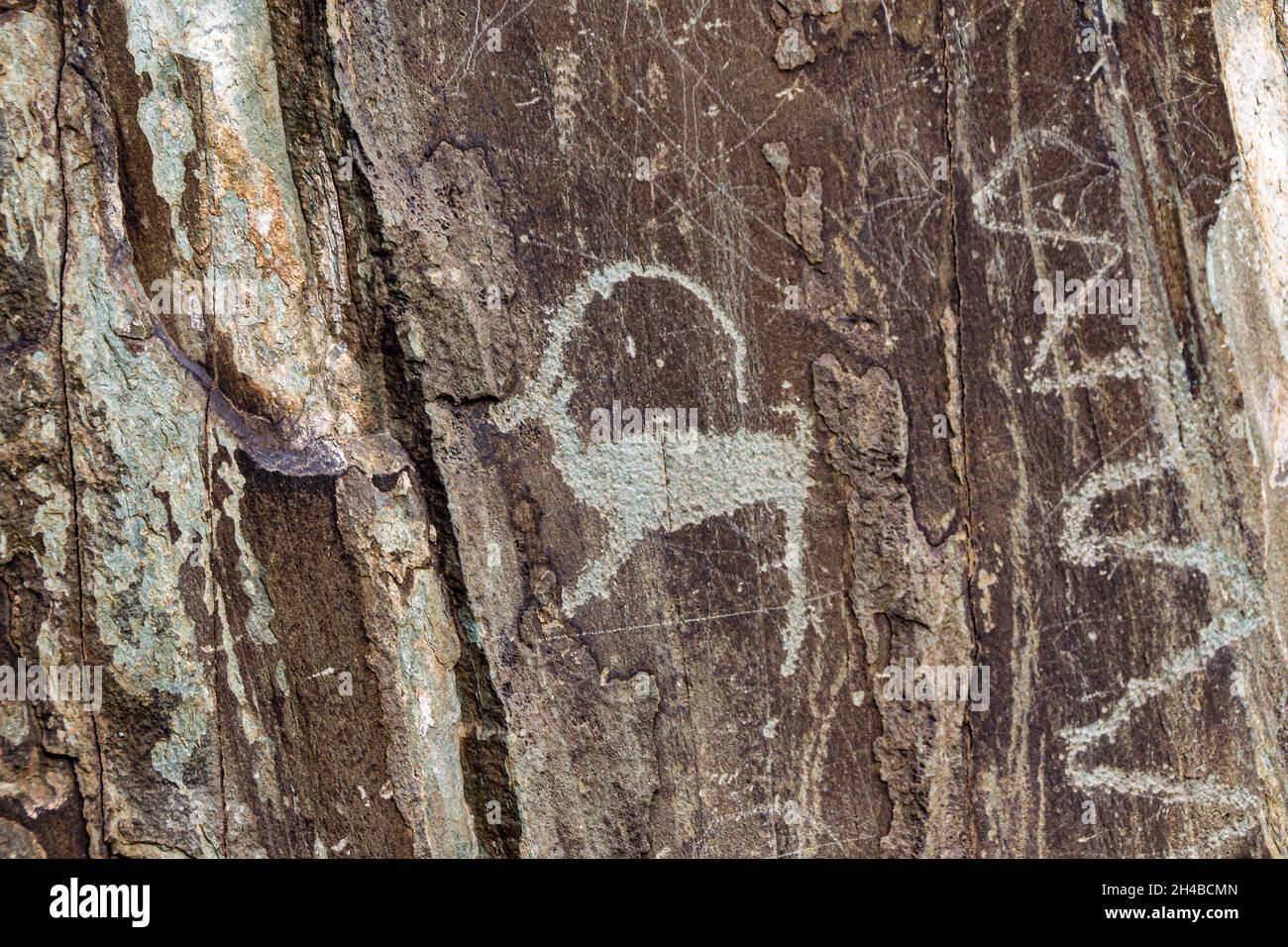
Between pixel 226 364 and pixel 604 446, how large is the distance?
0.67 meters

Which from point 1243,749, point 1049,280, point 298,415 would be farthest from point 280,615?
point 1243,749

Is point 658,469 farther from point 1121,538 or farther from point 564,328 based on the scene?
point 1121,538

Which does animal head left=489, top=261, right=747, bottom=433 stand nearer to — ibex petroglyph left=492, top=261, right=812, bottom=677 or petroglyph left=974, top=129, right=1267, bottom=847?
ibex petroglyph left=492, top=261, right=812, bottom=677

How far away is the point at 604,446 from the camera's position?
1.64 meters

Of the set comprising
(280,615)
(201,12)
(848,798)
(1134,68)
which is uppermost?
(201,12)

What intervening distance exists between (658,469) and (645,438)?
2.4 inches

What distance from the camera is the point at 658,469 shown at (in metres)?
1.65

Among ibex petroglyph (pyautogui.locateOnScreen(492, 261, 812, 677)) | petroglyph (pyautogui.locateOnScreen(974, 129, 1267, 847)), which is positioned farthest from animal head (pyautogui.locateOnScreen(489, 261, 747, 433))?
petroglyph (pyautogui.locateOnScreen(974, 129, 1267, 847))

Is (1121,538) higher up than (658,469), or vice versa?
(658,469)

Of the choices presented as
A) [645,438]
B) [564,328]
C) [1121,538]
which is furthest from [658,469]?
[1121,538]

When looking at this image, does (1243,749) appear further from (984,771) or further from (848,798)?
(848,798)

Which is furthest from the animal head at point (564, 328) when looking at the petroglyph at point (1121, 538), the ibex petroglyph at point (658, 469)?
the petroglyph at point (1121, 538)

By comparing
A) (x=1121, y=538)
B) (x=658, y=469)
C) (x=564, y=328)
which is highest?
(x=564, y=328)

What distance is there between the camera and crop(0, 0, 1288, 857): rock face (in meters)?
1.57
